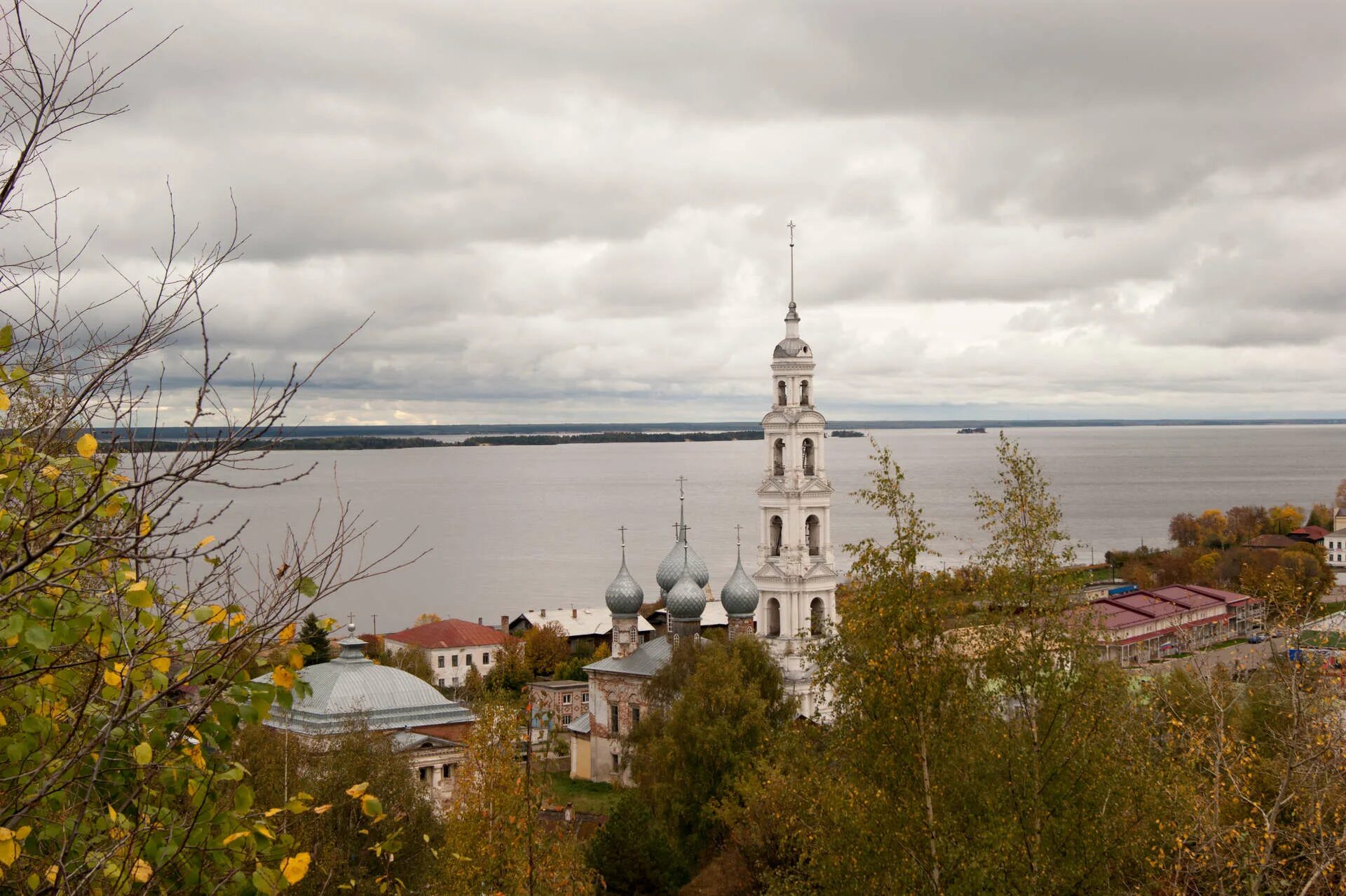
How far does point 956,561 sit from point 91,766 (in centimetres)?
8117

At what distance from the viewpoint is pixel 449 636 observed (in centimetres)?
5428

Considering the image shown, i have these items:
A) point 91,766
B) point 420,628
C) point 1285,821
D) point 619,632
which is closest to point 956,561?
point 420,628

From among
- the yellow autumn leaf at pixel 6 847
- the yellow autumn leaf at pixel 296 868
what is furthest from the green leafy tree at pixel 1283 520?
the yellow autumn leaf at pixel 6 847

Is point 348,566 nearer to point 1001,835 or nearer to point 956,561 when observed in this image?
point 956,561

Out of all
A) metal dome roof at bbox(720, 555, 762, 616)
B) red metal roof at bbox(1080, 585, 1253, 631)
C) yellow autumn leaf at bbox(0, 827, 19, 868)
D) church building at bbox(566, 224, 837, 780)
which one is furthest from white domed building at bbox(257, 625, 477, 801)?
red metal roof at bbox(1080, 585, 1253, 631)

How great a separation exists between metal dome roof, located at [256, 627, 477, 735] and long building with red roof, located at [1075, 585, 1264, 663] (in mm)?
23519

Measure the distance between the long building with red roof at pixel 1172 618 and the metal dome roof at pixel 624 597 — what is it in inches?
638

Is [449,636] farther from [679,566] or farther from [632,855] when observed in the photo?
[632,855]

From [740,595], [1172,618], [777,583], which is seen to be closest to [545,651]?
[740,595]

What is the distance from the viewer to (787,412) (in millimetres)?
34656

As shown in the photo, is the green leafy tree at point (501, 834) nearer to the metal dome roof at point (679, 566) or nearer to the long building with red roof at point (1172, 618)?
the metal dome roof at point (679, 566)

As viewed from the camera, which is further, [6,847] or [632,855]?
[632,855]

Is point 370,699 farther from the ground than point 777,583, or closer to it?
closer to it

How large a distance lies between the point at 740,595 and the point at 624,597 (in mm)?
4008
